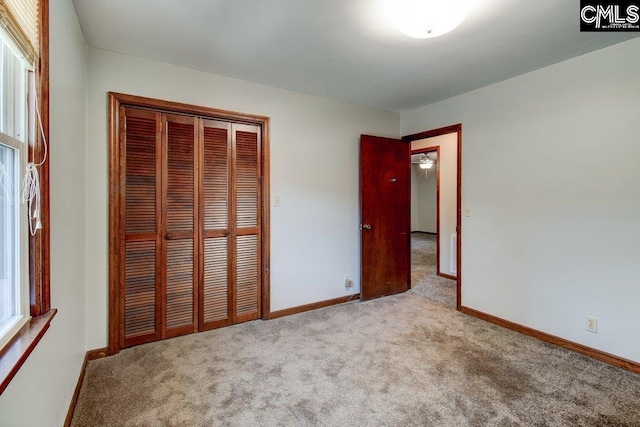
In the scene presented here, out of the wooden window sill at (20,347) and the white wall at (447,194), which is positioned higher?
the white wall at (447,194)

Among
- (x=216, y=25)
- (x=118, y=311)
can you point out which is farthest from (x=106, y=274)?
(x=216, y=25)

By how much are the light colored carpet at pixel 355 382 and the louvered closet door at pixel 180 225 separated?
251 mm

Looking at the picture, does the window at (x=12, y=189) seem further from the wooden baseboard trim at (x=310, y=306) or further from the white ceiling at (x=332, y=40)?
the wooden baseboard trim at (x=310, y=306)

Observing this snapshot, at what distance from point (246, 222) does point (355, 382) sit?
5.91 feet

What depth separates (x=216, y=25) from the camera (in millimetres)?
2061

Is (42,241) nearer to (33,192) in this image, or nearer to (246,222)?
(33,192)

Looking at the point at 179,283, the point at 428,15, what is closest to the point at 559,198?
the point at 428,15

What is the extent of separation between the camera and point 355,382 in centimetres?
206

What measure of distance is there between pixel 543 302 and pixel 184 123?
3692 millimetres

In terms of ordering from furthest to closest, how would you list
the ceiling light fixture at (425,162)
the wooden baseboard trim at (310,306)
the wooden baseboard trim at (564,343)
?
the ceiling light fixture at (425,162)
the wooden baseboard trim at (310,306)
the wooden baseboard trim at (564,343)

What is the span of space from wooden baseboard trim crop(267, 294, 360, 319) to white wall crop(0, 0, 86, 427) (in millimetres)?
1638

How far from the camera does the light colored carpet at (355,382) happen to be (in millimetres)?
1735

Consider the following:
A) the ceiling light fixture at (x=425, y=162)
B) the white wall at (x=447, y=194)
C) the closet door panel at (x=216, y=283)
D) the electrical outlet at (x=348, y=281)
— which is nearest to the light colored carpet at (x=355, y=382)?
the closet door panel at (x=216, y=283)
